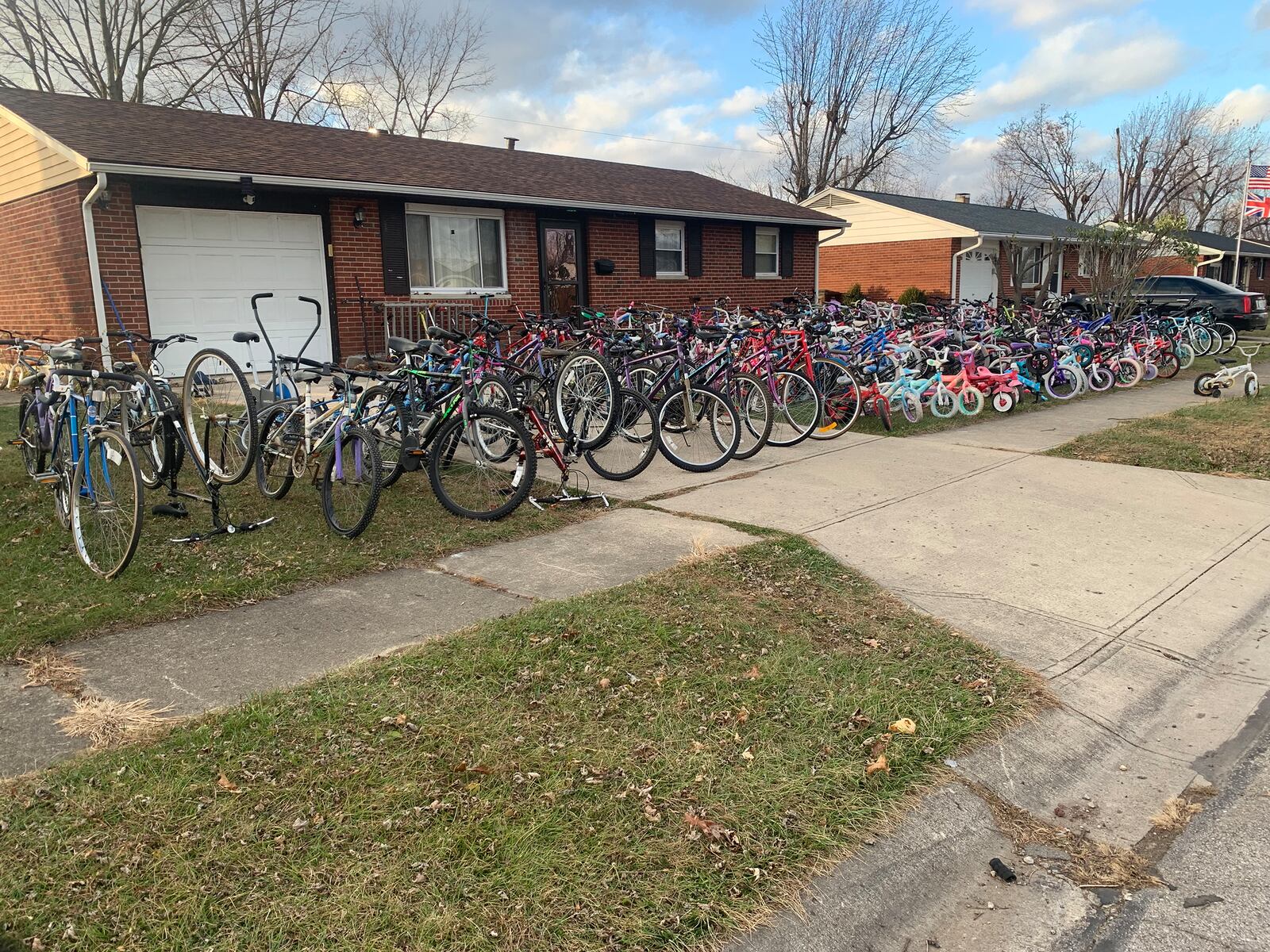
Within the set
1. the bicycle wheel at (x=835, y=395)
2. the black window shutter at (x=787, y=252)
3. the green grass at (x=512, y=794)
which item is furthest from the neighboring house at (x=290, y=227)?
the green grass at (x=512, y=794)

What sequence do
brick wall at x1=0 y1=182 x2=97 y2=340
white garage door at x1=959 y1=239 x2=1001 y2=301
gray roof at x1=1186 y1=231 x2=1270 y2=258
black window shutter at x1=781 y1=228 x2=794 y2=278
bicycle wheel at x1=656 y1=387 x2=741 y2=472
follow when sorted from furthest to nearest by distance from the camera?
gray roof at x1=1186 y1=231 x2=1270 y2=258, white garage door at x1=959 y1=239 x2=1001 y2=301, black window shutter at x1=781 y1=228 x2=794 y2=278, brick wall at x1=0 y1=182 x2=97 y2=340, bicycle wheel at x1=656 y1=387 x2=741 y2=472

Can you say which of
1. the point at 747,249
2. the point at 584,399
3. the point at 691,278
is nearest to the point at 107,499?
the point at 584,399

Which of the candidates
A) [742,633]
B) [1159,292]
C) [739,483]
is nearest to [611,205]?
[739,483]

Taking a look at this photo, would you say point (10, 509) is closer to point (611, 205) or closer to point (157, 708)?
point (157, 708)

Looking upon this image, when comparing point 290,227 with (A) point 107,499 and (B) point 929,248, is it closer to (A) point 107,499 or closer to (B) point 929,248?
(A) point 107,499

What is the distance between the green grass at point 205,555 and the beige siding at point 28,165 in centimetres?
617

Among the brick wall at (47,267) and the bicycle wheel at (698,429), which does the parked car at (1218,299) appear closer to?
the bicycle wheel at (698,429)

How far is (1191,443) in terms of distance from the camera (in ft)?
26.4

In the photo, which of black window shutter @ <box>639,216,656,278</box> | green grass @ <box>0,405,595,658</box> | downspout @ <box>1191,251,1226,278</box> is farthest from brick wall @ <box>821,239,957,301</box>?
green grass @ <box>0,405,595,658</box>

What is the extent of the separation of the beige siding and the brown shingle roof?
0.92ft

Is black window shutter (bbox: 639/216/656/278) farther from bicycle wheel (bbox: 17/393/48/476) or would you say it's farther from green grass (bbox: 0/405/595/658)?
bicycle wheel (bbox: 17/393/48/476)

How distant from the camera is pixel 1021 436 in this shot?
8.84m

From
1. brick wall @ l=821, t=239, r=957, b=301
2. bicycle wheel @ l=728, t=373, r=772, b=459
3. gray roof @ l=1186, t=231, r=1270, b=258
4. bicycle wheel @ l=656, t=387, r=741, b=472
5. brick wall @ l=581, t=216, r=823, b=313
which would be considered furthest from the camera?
gray roof @ l=1186, t=231, r=1270, b=258

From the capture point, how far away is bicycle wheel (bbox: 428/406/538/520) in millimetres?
5477
